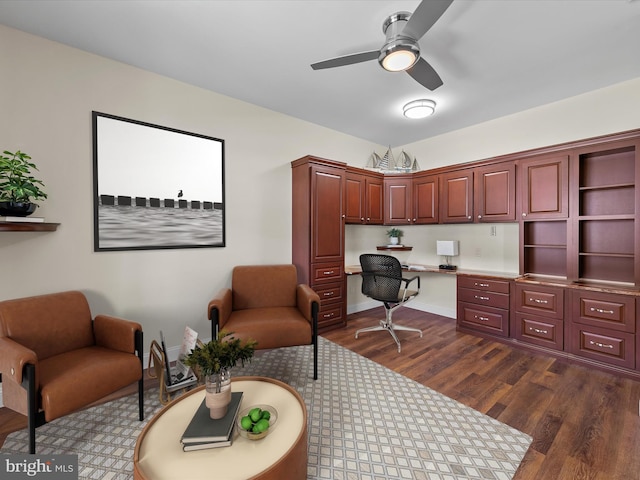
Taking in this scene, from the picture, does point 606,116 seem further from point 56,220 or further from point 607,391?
point 56,220

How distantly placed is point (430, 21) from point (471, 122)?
105 inches

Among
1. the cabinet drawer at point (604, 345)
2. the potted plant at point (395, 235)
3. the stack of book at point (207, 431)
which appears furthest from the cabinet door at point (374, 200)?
the stack of book at point (207, 431)

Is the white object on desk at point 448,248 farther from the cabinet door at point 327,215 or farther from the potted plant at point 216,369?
the potted plant at point 216,369

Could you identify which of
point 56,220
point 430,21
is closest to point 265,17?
point 430,21

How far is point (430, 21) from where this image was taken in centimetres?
162

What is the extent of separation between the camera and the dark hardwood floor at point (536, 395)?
4.98ft

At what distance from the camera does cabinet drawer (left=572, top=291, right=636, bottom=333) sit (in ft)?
7.89

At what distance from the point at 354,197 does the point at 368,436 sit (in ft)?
9.74

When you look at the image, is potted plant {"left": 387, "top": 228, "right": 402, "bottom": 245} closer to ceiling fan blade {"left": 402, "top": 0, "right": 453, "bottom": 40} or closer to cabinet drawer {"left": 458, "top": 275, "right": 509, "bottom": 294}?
cabinet drawer {"left": 458, "top": 275, "right": 509, "bottom": 294}

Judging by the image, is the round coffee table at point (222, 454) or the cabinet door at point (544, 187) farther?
the cabinet door at point (544, 187)

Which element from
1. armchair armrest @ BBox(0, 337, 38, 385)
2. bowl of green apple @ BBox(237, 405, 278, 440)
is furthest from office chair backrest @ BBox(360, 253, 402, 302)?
armchair armrest @ BBox(0, 337, 38, 385)

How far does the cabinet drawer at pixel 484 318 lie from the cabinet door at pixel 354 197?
1.86 meters

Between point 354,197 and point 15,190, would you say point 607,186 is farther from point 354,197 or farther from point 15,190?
point 15,190

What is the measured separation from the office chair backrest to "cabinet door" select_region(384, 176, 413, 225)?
4.69 feet
